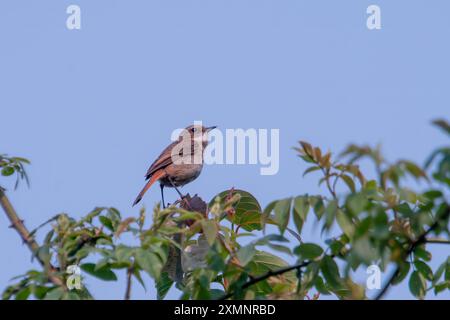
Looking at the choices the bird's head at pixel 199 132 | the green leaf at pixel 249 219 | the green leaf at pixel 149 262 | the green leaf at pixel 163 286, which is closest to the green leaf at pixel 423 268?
the green leaf at pixel 149 262

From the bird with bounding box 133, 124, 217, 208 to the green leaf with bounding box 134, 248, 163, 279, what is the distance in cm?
570

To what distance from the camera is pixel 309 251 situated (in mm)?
3076

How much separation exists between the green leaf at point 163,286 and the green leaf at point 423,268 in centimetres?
179

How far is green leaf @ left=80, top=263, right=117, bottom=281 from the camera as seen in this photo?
3.24 m

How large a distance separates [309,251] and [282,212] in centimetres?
19

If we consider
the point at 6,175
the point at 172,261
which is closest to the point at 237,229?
the point at 172,261

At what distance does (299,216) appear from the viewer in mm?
3105

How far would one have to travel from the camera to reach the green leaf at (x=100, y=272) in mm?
3244

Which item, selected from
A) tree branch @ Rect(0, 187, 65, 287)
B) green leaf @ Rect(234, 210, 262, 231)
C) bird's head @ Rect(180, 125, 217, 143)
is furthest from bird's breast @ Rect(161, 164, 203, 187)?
tree branch @ Rect(0, 187, 65, 287)

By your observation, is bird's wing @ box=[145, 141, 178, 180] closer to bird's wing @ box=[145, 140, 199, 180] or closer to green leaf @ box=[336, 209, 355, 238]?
bird's wing @ box=[145, 140, 199, 180]

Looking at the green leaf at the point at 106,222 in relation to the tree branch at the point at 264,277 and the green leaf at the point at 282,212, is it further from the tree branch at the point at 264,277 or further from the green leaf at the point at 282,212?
the green leaf at the point at 282,212
